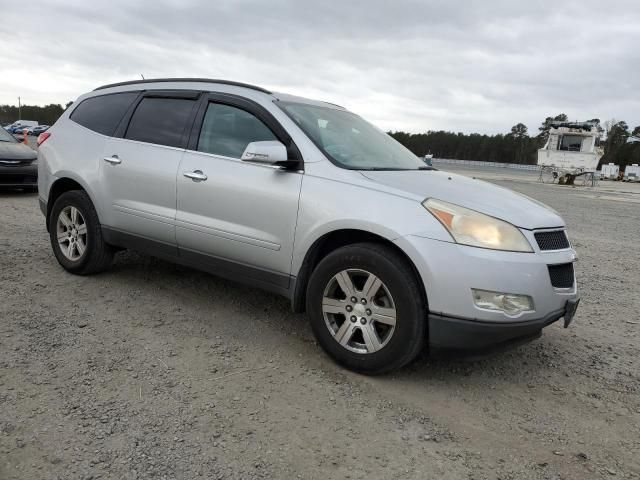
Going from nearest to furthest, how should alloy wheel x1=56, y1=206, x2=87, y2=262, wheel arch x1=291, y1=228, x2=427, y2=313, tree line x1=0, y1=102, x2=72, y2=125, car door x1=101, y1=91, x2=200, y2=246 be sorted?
wheel arch x1=291, y1=228, x2=427, y2=313 → car door x1=101, y1=91, x2=200, y2=246 → alloy wheel x1=56, y1=206, x2=87, y2=262 → tree line x1=0, y1=102, x2=72, y2=125

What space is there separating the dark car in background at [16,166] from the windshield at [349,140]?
7.80m

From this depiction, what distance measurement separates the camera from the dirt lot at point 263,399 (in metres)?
2.36

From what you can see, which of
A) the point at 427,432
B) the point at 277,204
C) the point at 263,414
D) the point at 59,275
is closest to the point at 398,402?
the point at 427,432

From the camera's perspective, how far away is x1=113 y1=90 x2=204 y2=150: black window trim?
4.11m

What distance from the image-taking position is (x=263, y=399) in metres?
2.88

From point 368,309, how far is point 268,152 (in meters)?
1.21

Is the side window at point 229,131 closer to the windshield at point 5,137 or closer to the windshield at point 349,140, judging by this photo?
the windshield at point 349,140

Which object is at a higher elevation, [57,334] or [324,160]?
[324,160]

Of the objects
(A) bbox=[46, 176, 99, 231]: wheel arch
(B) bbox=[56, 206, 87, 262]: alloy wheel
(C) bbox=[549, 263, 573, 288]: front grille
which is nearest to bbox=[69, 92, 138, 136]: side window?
(A) bbox=[46, 176, 99, 231]: wheel arch

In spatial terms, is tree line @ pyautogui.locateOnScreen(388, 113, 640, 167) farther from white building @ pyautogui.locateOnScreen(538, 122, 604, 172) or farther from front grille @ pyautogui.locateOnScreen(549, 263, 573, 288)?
front grille @ pyautogui.locateOnScreen(549, 263, 573, 288)

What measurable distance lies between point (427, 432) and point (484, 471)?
36 cm

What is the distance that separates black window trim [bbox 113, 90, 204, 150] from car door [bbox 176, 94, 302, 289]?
82 millimetres

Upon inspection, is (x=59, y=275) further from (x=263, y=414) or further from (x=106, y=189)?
(x=263, y=414)

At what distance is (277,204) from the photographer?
137 inches
